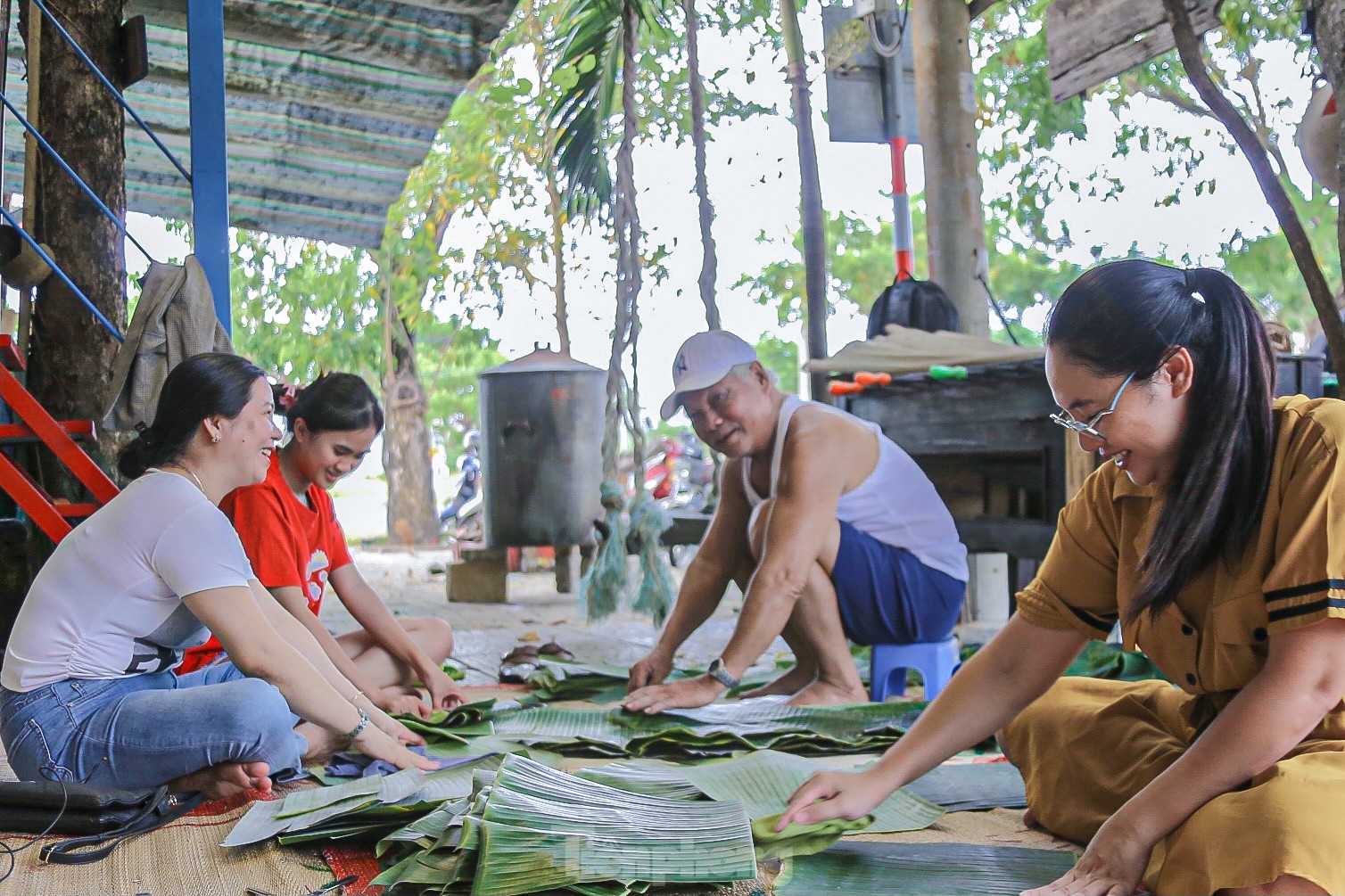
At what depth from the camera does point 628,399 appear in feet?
11.1

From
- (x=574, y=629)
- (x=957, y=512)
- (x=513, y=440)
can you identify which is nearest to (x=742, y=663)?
(x=957, y=512)

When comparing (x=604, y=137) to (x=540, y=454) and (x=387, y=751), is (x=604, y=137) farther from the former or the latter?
(x=387, y=751)

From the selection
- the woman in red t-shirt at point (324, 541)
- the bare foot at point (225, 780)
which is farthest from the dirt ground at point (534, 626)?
the bare foot at point (225, 780)

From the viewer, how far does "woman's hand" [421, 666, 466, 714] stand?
3.02 meters

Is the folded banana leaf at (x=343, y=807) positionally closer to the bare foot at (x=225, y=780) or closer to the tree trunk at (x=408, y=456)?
the bare foot at (x=225, y=780)

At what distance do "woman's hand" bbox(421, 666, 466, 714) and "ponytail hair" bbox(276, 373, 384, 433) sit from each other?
0.67 m

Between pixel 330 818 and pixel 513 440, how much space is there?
4.17 metres

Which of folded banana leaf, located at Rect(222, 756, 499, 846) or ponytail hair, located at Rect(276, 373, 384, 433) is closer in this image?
folded banana leaf, located at Rect(222, 756, 499, 846)

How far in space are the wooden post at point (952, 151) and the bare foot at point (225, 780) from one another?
3.45 metres

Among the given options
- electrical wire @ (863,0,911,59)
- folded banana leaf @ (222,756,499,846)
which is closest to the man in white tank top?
folded banana leaf @ (222,756,499,846)

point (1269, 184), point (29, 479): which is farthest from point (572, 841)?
point (29, 479)

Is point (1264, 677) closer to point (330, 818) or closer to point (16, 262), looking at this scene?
point (330, 818)

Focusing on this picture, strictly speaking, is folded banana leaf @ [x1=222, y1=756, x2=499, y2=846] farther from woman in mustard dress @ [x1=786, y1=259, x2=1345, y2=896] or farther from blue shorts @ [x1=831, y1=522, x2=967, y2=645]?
blue shorts @ [x1=831, y1=522, x2=967, y2=645]

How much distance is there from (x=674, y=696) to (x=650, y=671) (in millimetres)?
317
